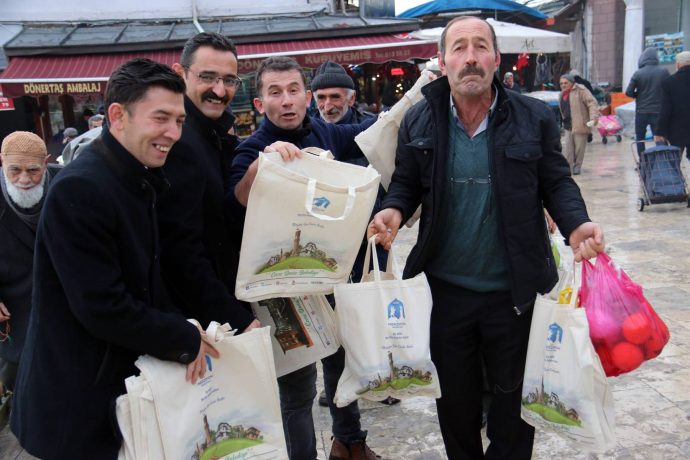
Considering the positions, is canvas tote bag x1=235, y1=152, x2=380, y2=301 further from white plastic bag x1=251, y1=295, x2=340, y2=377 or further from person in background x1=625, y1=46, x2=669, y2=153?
person in background x1=625, y1=46, x2=669, y2=153

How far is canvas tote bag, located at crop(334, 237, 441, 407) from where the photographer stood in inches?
98.0

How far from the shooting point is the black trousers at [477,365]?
104 inches

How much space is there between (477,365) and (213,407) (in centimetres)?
124

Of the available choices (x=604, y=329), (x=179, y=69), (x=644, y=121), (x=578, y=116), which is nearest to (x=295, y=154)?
(x=179, y=69)

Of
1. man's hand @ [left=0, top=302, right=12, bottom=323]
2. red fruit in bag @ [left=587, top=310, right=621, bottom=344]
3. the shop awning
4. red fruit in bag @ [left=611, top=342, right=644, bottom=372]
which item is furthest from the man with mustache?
the shop awning

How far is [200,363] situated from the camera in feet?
6.71

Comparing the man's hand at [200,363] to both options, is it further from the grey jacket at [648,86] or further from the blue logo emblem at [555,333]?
the grey jacket at [648,86]

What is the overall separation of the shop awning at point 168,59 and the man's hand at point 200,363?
35.0 feet

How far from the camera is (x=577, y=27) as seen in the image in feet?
78.2

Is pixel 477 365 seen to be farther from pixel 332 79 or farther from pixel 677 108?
pixel 677 108

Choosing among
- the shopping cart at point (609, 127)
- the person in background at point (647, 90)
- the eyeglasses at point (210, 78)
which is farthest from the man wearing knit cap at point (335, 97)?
the shopping cart at point (609, 127)

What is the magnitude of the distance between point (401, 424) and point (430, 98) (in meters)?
2.00

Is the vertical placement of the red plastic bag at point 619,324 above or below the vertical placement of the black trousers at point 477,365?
above

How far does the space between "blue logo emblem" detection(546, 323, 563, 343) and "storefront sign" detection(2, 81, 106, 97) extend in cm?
1124
